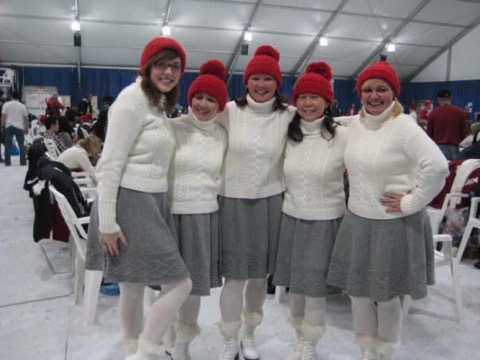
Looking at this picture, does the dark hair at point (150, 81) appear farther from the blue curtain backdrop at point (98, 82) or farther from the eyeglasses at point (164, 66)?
the blue curtain backdrop at point (98, 82)

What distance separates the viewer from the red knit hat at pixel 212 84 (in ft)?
5.42

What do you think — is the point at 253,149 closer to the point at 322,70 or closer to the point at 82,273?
the point at 322,70

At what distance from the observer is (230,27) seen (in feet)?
36.2

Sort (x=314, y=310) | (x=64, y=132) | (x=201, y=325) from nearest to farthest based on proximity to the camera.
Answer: (x=314, y=310) → (x=201, y=325) → (x=64, y=132)

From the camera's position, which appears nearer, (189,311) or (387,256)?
(387,256)

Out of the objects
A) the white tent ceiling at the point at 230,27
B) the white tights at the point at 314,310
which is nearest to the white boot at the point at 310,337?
the white tights at the point at 314,310

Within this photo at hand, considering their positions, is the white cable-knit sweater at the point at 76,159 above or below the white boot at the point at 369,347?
above

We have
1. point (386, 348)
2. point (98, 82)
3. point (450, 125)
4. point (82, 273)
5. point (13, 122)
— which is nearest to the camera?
point (386, 348)

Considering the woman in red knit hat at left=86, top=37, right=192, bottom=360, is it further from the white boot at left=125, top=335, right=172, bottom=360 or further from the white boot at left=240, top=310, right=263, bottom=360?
the white boot at left=240, top=310, right=263, bottom=360

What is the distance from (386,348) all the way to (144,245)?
3.47ft

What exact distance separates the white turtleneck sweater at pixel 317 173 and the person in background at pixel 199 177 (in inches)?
12.9

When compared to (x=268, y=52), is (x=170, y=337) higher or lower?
lower

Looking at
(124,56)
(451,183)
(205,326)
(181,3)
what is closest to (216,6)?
(181,3)

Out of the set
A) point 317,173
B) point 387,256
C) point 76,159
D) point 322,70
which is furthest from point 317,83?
point 76,159
